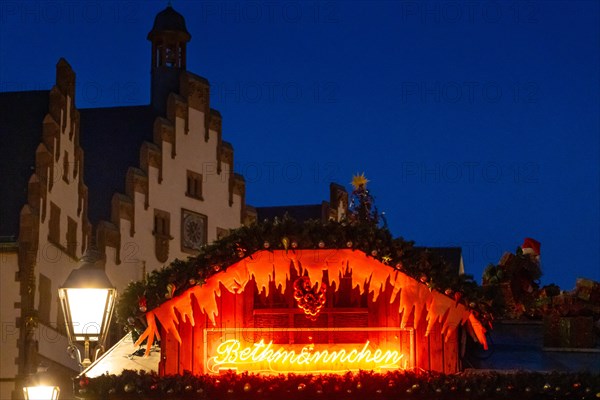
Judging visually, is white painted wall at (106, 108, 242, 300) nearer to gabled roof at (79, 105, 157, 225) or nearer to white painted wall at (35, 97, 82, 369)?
gabled roof at (79, 105, 157, 225)

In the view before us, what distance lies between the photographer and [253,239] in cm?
1798

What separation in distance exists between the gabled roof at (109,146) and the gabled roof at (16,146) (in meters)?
6.07

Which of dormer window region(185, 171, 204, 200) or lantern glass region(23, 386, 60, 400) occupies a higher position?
dormer window region(185, 171, 204, 200)

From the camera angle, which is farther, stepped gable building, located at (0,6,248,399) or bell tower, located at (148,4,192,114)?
bell tower, located at (148,4,192,114)

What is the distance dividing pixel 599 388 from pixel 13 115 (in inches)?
1283

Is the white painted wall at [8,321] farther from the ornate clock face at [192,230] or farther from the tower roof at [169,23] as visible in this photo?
the tower roof at [169,23]

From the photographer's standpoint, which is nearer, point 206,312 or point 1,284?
point 206,312

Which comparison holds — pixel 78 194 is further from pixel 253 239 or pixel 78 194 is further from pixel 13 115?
pixel 253 239

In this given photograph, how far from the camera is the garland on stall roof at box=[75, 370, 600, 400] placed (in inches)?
684

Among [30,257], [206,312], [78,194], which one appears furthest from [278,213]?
[206,312]

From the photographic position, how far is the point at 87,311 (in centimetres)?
1548

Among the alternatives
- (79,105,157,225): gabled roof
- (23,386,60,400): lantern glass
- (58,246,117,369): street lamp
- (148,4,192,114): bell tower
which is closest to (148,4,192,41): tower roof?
(148,4,192,114): bell tower

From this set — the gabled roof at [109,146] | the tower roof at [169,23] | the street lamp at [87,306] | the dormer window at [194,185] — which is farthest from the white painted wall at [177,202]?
the street lamp at [87,306]

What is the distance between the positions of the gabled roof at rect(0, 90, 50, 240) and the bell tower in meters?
8.65
